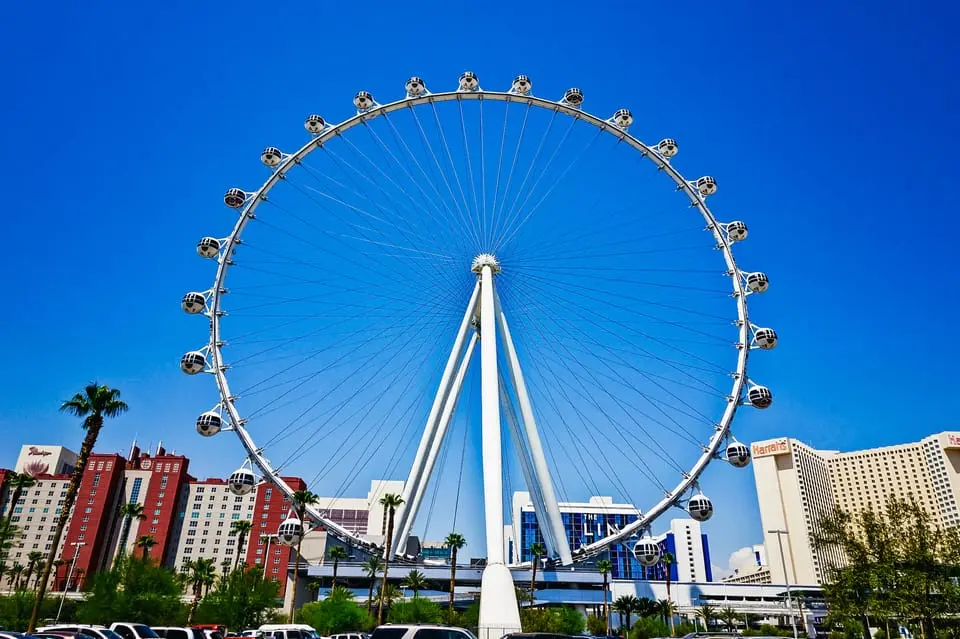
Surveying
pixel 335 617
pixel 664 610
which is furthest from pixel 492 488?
pixel 664 610

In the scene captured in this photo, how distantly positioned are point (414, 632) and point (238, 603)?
44.2m

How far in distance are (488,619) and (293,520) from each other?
12.8 metres

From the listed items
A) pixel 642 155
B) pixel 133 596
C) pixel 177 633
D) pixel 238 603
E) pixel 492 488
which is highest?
pixel 642 155

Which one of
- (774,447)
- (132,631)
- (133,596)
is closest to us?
(132,631)

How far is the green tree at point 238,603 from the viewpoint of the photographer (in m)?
53.2

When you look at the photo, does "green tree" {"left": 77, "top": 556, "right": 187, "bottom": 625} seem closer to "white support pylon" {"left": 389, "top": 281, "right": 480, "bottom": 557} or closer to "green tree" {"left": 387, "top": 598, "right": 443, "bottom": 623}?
"green tree" {"left": 387, "top": 598, "right": 443, "bottom": 623}

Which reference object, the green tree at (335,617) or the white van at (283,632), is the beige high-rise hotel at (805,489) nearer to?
the green tree at (335,617)

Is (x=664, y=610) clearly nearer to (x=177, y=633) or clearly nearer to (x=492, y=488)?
(x=492, y=488)

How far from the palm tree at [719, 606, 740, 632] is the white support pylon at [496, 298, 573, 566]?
53901mm

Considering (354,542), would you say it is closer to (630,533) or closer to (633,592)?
(630,533)

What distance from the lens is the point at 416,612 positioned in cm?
6262

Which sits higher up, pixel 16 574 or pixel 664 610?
pixel 16 574

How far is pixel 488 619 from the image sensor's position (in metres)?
27.9

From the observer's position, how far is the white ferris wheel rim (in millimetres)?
41438
